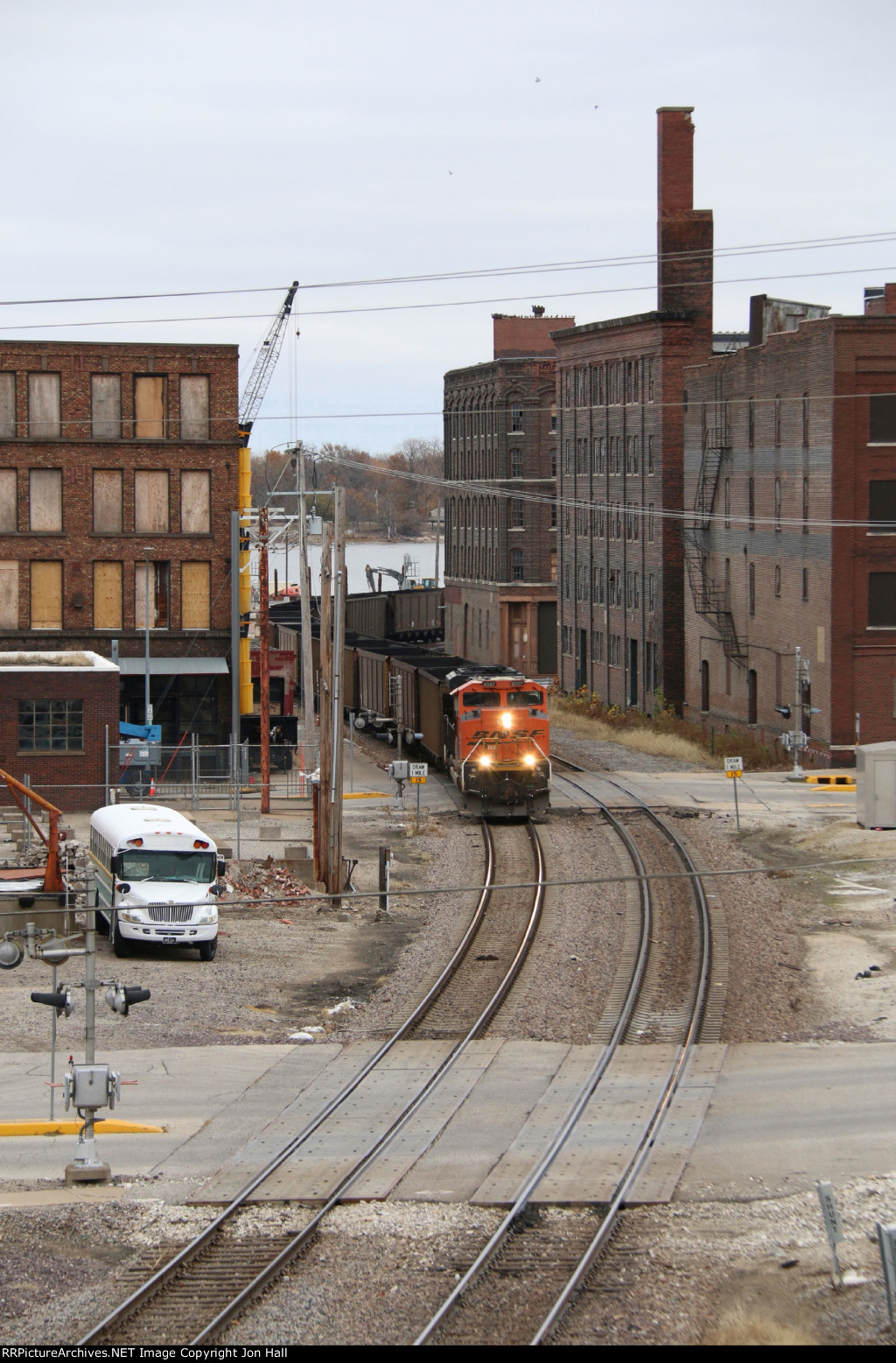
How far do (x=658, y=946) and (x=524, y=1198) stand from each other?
494 inches

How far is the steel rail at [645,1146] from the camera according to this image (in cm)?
1323

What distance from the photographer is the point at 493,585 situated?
9019 centimetres

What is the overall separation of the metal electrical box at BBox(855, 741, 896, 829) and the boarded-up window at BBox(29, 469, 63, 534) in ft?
99.2

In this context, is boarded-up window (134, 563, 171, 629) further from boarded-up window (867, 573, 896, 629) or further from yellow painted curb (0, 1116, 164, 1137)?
yellow painted curb (0, 1116, 164, 1137)

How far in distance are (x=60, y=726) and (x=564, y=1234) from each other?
32439 millimetres

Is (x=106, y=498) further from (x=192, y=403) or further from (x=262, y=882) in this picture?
(x=262, y=882)

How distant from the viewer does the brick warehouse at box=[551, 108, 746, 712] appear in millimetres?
65062

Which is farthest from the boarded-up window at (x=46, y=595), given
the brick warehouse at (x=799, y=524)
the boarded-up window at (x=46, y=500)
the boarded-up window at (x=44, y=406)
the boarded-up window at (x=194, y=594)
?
the brick warehouse at (x=799, y=524)

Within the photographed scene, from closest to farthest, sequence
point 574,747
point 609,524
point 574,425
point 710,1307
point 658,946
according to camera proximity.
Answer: point 710,1307
point 658,946
point 574,747
point 609,524
point 574,425

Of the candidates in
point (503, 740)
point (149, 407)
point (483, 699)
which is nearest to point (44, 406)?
point (149, 407)

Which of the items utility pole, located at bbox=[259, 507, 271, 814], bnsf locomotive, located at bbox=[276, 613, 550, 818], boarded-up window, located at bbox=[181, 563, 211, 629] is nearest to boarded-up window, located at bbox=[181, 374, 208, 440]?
boarded-up window, located at bbox=[181, 563, 211, 629]

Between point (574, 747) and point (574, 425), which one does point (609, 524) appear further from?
point (574, 747)

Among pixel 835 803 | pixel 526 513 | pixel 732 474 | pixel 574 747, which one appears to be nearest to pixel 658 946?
pixel 835 803

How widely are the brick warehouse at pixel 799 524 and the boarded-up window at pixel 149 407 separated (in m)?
20.5
